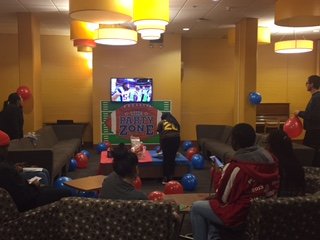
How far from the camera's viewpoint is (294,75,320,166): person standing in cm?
594

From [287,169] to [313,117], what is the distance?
9.48 feet

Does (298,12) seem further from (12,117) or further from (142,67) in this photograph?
(142,67)

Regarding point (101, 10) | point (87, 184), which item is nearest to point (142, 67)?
point (101, 10)

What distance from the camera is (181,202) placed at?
3.79 m

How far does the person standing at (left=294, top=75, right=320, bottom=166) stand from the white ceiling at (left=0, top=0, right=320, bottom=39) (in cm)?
235

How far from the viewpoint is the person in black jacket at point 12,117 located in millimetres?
6758

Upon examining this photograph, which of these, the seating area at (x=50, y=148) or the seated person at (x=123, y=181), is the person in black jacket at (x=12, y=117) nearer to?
the seating area at (x=50, y=148)

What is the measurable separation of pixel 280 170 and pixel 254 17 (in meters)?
6.46

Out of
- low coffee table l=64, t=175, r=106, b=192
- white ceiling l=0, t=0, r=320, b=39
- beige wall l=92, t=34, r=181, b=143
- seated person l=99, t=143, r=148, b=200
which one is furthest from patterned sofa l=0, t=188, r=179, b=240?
beige wall l=92, t=34, r=181, b=143

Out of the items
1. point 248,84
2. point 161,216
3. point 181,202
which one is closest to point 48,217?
point 161,216

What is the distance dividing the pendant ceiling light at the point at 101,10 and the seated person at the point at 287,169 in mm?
2751

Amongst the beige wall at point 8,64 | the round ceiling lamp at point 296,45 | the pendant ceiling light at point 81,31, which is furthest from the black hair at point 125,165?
the beige wall at point 8,64

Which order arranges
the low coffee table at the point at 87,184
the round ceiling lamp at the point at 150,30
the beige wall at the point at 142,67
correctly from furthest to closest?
the beige wall at the point at 142,67
the round ceiling lamp at the point at 150,30
the low coffee table at the point at 87,184

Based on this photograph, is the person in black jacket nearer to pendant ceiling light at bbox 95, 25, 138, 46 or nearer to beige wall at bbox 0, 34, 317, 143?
pendant ceiling light at bbox 95, 25, 138, 46
